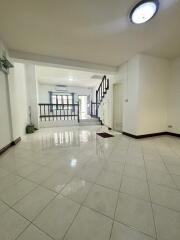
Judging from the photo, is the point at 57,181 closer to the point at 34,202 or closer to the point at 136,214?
the point at 34,202

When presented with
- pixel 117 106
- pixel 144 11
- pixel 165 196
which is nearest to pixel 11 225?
pixel 165 196

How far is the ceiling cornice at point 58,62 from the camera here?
11.5 ft

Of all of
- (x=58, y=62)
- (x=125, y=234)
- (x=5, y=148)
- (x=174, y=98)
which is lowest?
(x=125, y=234)

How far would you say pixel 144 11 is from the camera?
6.70 ft

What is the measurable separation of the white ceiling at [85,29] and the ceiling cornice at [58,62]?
0.52 ft

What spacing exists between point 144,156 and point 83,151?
141 centimetres

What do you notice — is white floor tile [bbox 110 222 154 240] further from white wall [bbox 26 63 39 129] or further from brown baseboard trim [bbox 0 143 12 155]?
white wall [bbox 26 63 39 129]

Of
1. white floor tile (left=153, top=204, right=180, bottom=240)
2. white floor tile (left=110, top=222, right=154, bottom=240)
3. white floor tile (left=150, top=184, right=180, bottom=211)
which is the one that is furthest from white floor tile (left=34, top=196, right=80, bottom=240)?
white floor tile (left=150, top=184, right=180, bottom=211)

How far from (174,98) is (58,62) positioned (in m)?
4.22

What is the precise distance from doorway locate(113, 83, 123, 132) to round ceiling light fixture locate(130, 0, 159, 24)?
124 inches

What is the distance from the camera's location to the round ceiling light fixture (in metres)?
1.88

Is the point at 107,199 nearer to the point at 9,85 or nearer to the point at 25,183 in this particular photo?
the point at 25,183

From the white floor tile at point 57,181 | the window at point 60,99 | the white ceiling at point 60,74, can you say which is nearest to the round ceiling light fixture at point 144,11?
the white floor tile at point 57,181

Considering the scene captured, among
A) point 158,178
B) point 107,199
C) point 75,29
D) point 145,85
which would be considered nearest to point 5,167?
point 107,199
